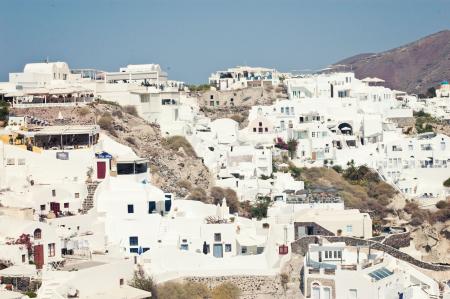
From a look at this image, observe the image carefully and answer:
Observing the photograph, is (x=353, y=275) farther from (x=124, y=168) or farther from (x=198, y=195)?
(x=198, y=195)

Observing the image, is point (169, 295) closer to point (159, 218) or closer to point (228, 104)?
point (159, 218)

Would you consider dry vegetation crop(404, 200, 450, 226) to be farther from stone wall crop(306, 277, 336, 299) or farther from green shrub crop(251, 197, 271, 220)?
stone wall crop(306, 277, 336, 299)

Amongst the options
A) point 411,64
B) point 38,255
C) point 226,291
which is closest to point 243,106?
point 226,291

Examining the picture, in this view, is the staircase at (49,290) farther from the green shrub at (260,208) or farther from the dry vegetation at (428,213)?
the dry vegetation at (428,213)

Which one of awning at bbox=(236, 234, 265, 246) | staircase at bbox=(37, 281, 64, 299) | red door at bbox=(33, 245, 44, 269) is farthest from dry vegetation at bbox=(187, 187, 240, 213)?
staircase at bbox=(37, 281, 64, 299)

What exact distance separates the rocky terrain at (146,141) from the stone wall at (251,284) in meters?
8.63

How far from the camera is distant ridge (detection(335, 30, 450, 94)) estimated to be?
14088 cm

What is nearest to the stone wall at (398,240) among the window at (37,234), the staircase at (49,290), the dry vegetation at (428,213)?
the dry vegetation at (428,213)

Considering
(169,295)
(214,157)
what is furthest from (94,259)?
(214,157)

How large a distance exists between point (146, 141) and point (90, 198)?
9524 millimetres

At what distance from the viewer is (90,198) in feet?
115

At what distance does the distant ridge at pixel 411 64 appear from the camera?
14088cm

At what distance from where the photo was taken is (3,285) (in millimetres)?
27641

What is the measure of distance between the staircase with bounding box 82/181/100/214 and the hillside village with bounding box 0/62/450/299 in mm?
51
